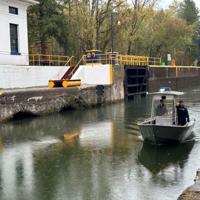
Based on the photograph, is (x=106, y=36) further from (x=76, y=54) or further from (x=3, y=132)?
(x=3, y=132)

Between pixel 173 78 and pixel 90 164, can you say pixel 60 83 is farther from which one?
pixel 173 78

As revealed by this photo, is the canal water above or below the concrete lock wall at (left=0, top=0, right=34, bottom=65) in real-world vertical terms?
below

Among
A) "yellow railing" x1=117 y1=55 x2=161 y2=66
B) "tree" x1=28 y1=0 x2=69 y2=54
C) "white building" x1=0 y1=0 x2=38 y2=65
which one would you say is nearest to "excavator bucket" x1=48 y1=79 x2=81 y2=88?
"white building" x1=0 y1=0 x2=38 y2=65

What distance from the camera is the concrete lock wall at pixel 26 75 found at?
28422 millimetres

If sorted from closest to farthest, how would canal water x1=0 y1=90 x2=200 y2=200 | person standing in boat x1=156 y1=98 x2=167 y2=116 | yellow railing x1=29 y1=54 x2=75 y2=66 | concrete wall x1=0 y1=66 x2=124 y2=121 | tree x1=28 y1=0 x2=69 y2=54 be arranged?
canal water x1=0 y1=90 x2=200 y2=200
person standing in boat x1=156 y1=98 x2=167 y2=116
concrete wall x1=0 y1=66 x2=124 y2=121
yellow railing x1=29 y1=54 x2=75 y2=66
tree x1=28 y1=0 x2=69 y2=54

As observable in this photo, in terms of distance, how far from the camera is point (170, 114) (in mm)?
17609

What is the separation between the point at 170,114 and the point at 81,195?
24.9 ft

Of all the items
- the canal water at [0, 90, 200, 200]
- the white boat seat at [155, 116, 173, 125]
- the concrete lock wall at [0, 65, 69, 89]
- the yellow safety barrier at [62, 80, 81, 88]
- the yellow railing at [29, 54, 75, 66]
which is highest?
the yellow railing at [29, 54, 75, 66]

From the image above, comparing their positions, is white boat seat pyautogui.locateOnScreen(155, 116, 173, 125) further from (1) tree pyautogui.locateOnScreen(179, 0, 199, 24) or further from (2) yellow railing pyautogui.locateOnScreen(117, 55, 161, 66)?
(1) tree pyautogui.locateOnScreen(179, 0, 199, 24)

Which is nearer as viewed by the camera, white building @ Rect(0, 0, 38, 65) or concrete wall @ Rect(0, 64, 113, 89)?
concrete wall @ Rect(0, 64, 113, 89)

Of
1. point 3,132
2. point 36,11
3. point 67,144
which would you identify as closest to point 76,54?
point 36,11

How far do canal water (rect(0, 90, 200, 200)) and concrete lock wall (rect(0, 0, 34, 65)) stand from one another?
8.79 meters

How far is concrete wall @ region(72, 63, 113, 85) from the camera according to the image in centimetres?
3522

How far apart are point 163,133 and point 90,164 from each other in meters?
3.60
